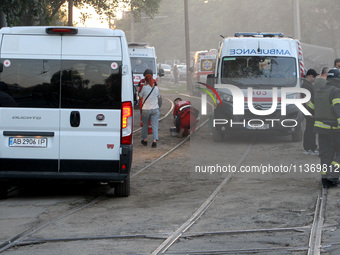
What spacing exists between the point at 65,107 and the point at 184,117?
8720 mm

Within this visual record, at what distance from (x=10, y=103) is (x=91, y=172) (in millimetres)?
1440

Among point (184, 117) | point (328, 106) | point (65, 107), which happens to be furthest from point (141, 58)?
point (65, 107)

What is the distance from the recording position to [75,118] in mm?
9281

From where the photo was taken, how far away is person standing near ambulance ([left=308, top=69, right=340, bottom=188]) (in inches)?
398

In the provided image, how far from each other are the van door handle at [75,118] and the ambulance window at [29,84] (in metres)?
0.25

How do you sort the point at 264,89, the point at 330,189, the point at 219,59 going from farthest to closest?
the point at 219,59 < the point at 264,89 < the point at 330,189

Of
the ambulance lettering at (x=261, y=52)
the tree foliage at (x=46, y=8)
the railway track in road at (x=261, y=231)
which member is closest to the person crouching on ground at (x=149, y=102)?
the ambulance lettering at (x=261, y=52)

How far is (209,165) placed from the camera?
13133 mm

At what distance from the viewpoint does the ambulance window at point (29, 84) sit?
922cm

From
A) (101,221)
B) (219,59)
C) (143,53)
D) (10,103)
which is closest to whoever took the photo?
(101,221)

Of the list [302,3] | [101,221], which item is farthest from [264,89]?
[302,3]

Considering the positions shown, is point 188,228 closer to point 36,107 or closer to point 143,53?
point 36,107

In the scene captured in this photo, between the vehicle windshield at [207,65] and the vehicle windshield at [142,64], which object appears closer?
the vehicle windshield at [142,64]

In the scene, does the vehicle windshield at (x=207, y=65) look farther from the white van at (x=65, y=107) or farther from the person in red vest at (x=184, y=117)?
the white van at (x=65, y=107)
